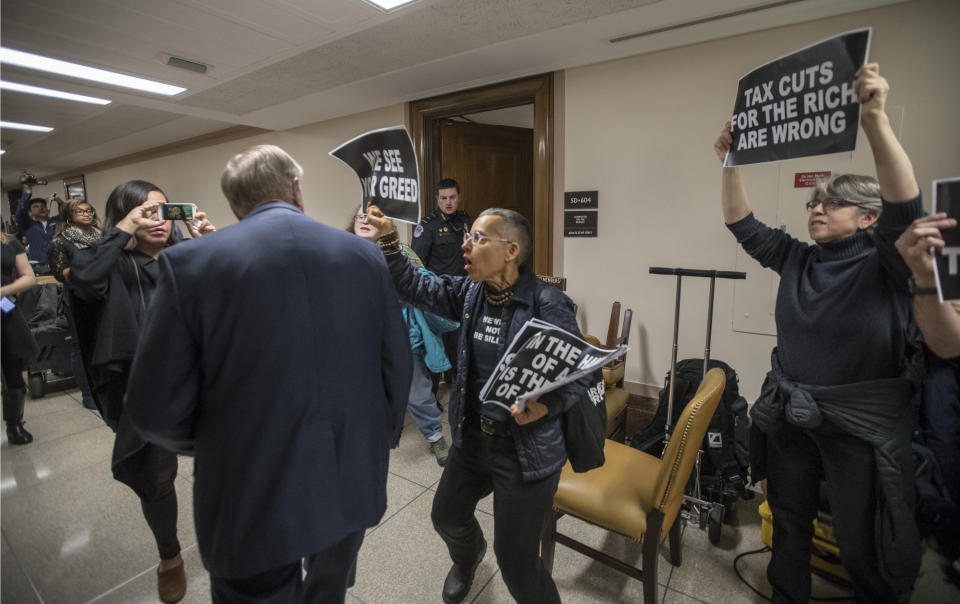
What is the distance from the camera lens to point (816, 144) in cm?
116

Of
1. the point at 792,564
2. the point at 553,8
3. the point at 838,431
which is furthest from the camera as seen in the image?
the point at 553,8

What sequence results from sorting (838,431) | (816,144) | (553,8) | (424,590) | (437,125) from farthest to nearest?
(437,125) < (553,8) < (424,590) < (838,431) < (816,144)

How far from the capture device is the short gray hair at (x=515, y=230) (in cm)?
129

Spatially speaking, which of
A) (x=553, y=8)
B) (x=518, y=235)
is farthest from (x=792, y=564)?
(x=553, y=8)

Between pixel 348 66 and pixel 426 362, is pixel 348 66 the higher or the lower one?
the higher one

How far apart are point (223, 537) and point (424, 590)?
1.02 m

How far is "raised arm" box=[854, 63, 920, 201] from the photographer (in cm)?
99

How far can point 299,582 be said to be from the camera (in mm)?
1066

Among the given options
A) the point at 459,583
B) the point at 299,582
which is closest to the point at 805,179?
the point at 459,583

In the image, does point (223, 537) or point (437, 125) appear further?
point (437, 125)

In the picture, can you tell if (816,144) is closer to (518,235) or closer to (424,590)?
(518,235)

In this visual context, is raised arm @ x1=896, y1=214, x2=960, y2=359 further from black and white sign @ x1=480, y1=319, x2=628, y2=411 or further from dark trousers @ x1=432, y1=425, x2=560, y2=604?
dark trousers @ x1=432, y1=425, x2=560, y2=604

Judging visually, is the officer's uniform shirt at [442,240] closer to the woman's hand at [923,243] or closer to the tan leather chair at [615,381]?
the tan leather chair at [615,381]

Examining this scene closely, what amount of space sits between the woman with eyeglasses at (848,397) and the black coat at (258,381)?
4.25 feet
